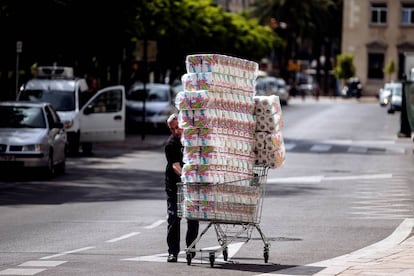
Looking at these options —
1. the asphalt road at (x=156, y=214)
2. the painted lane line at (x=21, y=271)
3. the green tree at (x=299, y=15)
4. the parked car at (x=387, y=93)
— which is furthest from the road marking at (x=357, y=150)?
the green tree at (x=299, y=15)

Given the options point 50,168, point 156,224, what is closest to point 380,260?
point 156,224

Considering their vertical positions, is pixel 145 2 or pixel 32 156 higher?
pixel 145 2

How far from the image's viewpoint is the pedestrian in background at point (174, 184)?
50.0 feet

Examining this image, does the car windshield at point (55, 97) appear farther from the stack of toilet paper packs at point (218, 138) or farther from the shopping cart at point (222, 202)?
the shopping cart at point (222, 202)

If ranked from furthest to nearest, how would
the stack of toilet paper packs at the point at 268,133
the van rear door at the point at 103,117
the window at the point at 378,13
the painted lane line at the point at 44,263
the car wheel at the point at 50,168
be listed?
the window at the point at 378,13 → the van rear door at the point at 103,117 → the car wheel at the point at 50,168 → the stack of toilet paper packs at the point at 268,133 → the painted lane line at the point at 44,263

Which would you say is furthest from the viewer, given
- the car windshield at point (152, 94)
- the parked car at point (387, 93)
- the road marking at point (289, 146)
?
the parked car at point (387, 93)

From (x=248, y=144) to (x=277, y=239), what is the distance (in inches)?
133

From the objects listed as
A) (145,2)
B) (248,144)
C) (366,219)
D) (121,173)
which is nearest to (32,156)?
(121,173)

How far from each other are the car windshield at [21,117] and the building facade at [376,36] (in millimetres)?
92343

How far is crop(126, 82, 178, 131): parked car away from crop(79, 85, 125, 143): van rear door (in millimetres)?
11084

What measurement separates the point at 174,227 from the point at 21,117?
52.3 ft

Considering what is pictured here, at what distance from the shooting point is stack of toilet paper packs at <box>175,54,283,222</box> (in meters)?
14.8

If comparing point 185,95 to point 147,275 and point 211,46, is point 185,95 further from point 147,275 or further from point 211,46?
point 211,46

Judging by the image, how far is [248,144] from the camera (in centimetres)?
1508
